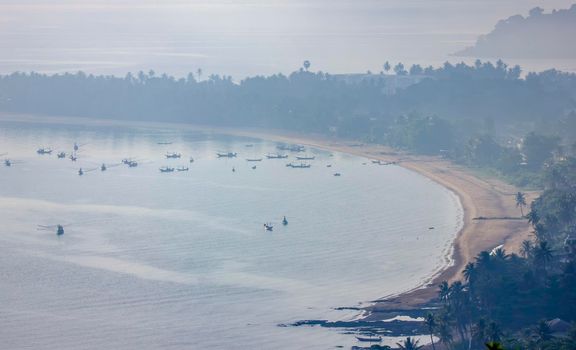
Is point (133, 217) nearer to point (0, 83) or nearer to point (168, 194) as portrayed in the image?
point (168, 194)

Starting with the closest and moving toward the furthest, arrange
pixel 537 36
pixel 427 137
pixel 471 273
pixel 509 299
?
1. pixel 509 299
2. pixel 471 273
3. pixel 427 137
4. pixel 537 36

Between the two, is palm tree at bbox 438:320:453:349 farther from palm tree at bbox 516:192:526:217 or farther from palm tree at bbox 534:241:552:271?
palm tree at bbox 516:192:526:217

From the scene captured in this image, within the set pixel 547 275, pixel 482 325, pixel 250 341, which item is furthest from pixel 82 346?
pixel 547 275

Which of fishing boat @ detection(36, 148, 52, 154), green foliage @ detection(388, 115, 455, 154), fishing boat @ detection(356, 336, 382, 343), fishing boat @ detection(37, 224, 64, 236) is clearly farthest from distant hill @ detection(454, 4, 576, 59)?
fishing boat @ detection(356, 336, 382, 343)

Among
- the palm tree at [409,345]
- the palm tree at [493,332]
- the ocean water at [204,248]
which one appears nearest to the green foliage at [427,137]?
the ocean water at [204,248]

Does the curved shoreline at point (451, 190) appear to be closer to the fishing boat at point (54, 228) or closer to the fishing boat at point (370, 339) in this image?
the fishing boat at point (370, 339)

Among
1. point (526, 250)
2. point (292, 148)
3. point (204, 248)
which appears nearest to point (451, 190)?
point (292, 148)

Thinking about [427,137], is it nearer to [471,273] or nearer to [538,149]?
[538,149]
